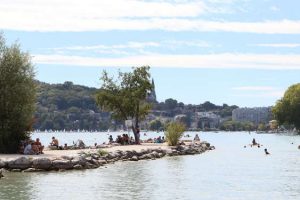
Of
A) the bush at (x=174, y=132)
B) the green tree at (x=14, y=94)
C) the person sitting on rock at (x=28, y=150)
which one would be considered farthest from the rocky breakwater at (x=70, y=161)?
the bush at (x=174, y=132)

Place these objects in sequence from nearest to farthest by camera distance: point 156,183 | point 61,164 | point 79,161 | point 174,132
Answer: point 156,183, point 61,164, point 79,161, point 174,132

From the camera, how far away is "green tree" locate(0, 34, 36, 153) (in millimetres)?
48125

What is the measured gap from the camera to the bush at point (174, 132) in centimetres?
→ 7044

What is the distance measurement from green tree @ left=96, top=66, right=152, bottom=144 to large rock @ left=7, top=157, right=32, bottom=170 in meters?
30.5

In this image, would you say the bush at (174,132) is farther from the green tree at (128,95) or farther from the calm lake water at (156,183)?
the calm lake water at (156,183)

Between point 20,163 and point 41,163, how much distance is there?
1.31 meters

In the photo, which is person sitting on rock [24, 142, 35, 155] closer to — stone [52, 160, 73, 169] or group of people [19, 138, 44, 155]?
group of people [19, 138, 44, 155]

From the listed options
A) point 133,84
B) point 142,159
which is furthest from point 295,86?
point 142,159

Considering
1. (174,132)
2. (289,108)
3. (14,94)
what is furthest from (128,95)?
(289,108)

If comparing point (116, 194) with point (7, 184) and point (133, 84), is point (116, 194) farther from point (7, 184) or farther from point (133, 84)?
point (133, 84)

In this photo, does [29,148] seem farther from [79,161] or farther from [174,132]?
[174,132]

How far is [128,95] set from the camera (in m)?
72.6

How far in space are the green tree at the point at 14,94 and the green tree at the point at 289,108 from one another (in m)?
120

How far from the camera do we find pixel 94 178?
38.7 meters
